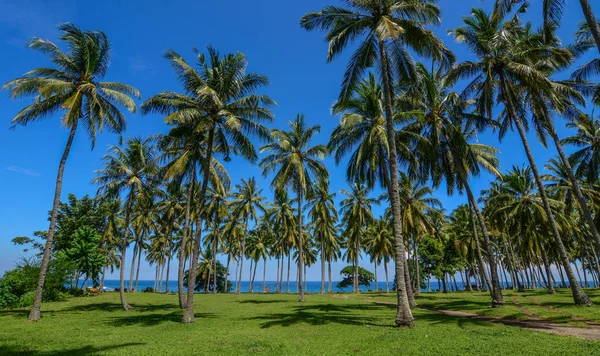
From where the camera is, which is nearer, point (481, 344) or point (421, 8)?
point (481, 344)

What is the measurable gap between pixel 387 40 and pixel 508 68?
8.17m

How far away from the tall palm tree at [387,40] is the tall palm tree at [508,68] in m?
4.39

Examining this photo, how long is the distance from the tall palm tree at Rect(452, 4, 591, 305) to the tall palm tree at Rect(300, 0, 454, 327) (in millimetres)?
4392

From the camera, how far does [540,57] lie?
17297 mm

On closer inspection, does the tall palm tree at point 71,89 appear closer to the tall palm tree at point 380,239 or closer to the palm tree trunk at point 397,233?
the palm tree trunk at point 397,233

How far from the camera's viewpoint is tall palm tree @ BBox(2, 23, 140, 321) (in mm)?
16891

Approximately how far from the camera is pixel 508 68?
17.8 meters

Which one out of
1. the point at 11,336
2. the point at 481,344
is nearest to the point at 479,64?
the point at 481,344

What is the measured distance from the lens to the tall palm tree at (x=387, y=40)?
47.8 feet

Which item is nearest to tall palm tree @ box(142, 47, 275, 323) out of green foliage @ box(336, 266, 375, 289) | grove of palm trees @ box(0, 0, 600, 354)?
grove of palm trees @ box(0, 0, 600, 354)

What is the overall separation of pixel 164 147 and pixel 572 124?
104ft

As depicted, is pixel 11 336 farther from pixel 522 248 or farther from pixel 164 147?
pixel 522 248

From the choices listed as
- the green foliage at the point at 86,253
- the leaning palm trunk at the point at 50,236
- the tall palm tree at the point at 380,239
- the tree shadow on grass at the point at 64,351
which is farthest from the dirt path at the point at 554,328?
the green foliage at the point at 86,253

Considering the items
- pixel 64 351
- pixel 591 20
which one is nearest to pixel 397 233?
pixel 591 20
